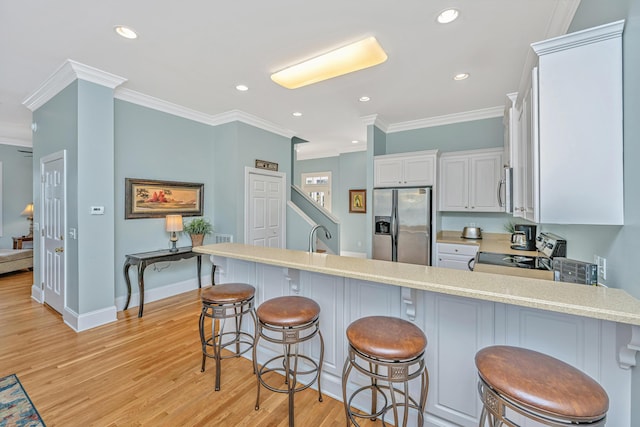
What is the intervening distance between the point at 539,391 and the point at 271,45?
2927 mm

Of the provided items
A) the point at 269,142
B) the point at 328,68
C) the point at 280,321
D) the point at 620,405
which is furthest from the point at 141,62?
the point at 620,405

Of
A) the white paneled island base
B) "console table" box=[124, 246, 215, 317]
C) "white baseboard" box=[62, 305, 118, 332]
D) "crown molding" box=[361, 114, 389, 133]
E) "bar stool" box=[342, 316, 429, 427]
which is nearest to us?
the white paneled island base

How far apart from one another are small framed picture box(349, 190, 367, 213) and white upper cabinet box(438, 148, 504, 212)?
280 centimetres

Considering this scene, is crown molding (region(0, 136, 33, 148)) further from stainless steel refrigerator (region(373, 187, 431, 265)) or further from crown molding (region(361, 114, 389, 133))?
stainless steel refrigerator (region(373, 187, 431, 265))

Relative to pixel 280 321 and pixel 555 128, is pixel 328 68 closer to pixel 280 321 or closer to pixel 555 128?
pixel 555 128

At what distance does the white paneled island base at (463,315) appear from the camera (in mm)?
1155

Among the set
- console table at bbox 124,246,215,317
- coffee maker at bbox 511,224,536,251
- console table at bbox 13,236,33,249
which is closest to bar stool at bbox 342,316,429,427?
coffee maker at bbox 511,224,536,251

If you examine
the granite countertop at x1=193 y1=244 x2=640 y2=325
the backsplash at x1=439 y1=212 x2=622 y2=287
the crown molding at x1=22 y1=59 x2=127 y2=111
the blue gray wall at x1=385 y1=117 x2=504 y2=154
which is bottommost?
the granite countertop at x1=193 y1=244 x2=640 y2=325

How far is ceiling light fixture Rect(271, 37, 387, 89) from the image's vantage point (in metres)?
2.56

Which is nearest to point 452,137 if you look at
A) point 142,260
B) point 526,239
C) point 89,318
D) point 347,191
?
point 526,239

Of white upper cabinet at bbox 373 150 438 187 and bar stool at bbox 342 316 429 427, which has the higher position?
white upper cabinet at bbox 373 150 438 187

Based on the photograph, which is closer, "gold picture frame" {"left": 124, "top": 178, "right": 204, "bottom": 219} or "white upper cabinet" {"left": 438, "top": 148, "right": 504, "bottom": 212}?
"gold picture frame" {"left": 124, "top": 178, "right": 204, "bottom": 219}

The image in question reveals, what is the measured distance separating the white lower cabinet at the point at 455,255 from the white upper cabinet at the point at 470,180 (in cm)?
63

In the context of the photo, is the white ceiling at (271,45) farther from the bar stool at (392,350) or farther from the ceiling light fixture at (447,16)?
the bar stool at (392,350)
